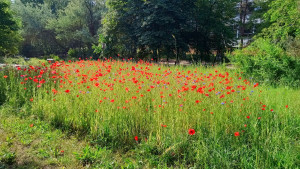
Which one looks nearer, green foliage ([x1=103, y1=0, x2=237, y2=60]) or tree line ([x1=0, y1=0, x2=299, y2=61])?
tree line ([x1=0, y1=0, x2=299, y2=61])

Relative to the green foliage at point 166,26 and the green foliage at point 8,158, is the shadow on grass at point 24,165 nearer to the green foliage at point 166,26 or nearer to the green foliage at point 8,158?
the green foliage at point 8,158

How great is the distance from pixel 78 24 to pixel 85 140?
70.8 feet

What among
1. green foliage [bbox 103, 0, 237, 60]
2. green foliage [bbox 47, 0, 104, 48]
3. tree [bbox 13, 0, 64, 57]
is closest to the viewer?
green foliage [bbox 103, 0, 237, 60]

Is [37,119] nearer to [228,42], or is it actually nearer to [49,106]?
[49,106]

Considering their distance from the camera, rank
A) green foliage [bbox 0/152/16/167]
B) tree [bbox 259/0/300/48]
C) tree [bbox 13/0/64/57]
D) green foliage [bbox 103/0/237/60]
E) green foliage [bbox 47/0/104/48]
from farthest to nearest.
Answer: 1. tree [bbox 13/0/64/57]
2. green foliage [bbox 47/0/104/48]
3. green foliage [bbox 103/0/237/60]
4. tree [bbox 259/0/300/48]
5. green foliage [bbox 0/152/16/167]

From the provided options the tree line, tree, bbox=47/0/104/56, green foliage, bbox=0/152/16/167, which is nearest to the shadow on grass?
green foliage, bbox=0/152/16/167

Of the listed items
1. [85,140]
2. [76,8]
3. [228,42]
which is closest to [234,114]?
[85,140]

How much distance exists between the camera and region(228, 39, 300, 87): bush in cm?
589

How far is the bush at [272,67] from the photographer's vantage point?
589 cm

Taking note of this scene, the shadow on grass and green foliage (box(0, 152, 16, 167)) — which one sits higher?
green foliage (box(0, 152, 16, 167))

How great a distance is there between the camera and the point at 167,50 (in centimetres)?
1286

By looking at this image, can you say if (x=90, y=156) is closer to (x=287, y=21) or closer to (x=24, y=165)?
(x=24, y=165)

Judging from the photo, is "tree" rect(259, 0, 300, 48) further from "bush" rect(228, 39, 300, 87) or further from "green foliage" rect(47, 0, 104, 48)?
"green foliage" rect(47, 0, 104, 48)

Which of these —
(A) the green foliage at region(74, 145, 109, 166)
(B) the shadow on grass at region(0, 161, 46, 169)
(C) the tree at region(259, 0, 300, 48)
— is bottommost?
(B) the shadow on grass at region(0, 161, 46, 169)
